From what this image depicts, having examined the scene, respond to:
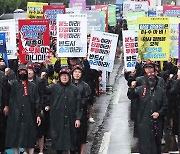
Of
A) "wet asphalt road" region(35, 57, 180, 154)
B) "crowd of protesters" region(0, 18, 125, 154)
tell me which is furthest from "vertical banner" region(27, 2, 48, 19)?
"crowd of protesters" region(0, 18, 125, 154)

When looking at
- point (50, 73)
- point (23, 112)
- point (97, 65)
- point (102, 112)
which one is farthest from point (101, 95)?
point (23, 112)

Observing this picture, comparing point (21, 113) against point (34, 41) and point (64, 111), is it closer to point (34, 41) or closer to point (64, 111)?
point (64, 111)

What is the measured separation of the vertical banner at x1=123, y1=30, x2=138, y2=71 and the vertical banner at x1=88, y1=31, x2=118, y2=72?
0.42 metres

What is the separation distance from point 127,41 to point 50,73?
2415 millimetres

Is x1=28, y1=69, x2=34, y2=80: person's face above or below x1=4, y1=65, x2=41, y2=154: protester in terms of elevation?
above

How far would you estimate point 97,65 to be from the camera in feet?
46.2

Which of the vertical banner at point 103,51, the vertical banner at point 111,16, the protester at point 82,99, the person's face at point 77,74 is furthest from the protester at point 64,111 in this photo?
the vertical banner at point 111,16

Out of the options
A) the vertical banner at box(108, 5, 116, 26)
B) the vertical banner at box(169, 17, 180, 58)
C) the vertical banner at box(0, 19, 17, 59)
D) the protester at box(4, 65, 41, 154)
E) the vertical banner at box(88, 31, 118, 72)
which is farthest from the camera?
the vertical banner at box(108, 5, 116, 26)

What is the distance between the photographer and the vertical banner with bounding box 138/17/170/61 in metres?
12.6

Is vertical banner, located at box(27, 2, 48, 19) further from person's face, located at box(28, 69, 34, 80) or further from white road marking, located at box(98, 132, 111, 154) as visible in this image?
person's face, located at box(28, 69, 34, 80)

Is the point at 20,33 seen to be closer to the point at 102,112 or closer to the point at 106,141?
the point at 106,141

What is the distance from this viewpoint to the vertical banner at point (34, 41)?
12.2 m

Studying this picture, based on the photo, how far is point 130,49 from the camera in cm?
1356

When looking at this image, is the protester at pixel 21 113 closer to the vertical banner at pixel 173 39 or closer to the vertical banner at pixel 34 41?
the vertical banner at pixel 34 41
